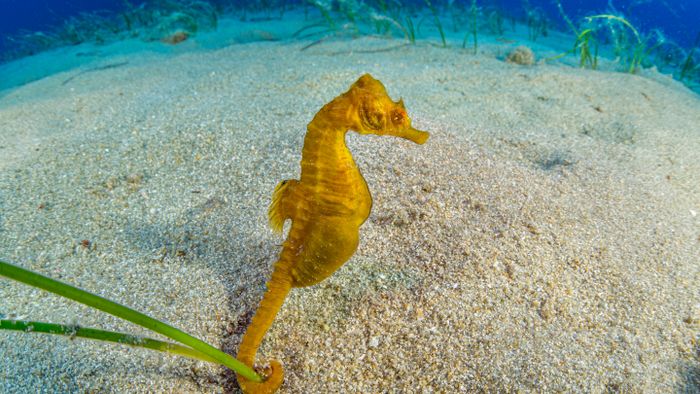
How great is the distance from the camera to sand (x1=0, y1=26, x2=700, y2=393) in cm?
179

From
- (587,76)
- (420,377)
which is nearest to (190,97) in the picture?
(420,377)

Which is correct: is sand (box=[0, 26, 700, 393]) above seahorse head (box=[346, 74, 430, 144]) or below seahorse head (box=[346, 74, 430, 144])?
below

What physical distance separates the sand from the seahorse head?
989 mm

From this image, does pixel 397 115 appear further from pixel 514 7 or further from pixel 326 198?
pixel 514 7

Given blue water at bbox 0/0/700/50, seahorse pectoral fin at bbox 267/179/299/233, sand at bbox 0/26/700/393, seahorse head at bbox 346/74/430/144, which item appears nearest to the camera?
seahorse head at bbox 346/74/430/144

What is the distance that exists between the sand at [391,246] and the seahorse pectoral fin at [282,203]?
614mm

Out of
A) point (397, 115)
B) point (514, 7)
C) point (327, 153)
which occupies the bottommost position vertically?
point (514, 7)

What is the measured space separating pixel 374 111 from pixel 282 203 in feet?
1.70

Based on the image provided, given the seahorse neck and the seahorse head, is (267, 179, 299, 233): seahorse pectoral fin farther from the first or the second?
the seahorse head

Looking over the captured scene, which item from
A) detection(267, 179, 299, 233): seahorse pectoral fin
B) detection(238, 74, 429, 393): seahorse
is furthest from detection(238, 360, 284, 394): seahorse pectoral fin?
detection(267, 179, 299, 233): seahorse pectoral fin

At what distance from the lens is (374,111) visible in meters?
1.31

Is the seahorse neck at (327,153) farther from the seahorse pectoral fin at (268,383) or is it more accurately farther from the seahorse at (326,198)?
the seahorse pectoral fin at (268,383)

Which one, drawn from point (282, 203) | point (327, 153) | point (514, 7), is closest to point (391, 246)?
point (282, 203)

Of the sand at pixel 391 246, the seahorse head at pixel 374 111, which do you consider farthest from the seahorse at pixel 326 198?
the sand at pixel 391 246
